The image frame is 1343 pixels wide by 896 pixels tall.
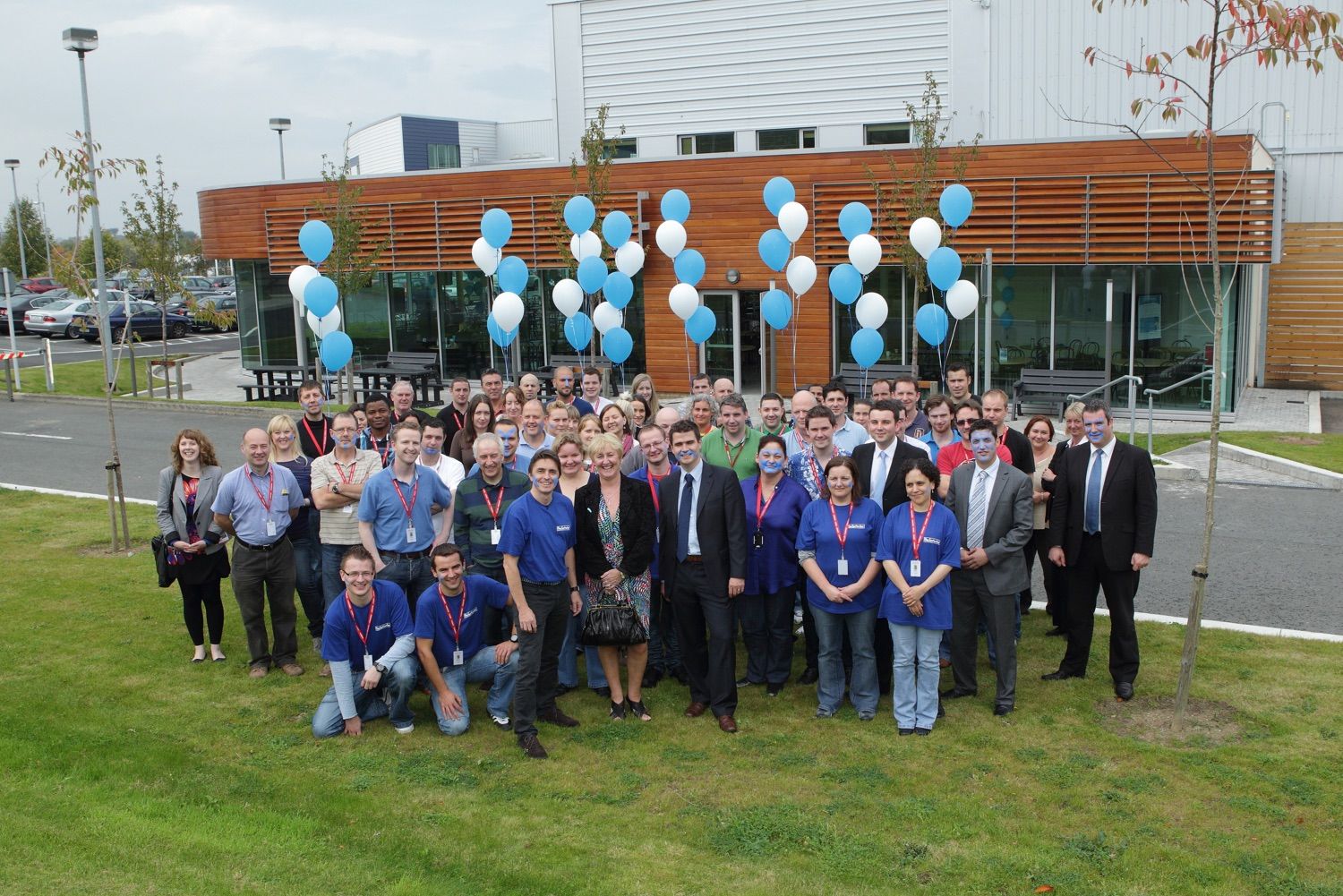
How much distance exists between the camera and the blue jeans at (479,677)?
7141mm

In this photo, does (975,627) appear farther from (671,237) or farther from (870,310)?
(671,237)

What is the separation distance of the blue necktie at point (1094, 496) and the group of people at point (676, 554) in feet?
0.05

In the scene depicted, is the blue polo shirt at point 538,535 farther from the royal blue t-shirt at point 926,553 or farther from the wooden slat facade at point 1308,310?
the wooden slat facade at point 1308,310

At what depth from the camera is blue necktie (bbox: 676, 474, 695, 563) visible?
7223 mm

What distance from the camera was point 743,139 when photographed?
28.1 metres

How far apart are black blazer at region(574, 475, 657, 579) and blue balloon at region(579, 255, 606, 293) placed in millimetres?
10380

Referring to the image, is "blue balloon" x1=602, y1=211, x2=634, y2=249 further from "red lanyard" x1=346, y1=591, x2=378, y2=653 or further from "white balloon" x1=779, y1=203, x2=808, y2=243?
"red lanyard" x1=346, y1=591, x2=378, y2=653

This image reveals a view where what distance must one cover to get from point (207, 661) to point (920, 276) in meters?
13.4

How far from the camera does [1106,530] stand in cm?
738

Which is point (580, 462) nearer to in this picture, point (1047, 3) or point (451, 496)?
point (451, 496)

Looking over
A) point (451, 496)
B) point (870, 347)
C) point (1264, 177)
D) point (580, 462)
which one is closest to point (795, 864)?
point (580, 462)

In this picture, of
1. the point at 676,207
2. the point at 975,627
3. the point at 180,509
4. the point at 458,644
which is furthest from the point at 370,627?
the point at 676,207

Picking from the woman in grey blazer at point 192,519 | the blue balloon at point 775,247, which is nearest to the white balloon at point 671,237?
the blue balloon at point 775,247

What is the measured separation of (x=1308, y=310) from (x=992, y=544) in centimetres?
1917
